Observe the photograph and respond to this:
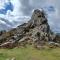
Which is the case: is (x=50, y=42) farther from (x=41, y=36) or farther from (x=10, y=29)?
(x=10, y=29)

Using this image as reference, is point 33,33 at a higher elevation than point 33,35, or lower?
higher

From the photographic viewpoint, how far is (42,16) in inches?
505

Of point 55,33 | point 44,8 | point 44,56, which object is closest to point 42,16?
point 44,8

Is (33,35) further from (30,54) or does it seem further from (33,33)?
(30,54)

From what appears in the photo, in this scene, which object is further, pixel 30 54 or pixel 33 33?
pixel 33 33

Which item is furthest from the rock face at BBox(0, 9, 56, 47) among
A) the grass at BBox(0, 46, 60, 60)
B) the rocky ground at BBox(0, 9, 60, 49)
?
the grass at BBox(0, 46, 60, 60)

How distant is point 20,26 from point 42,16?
57.0 inches

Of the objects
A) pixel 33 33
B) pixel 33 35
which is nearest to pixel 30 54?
pixel 33 35

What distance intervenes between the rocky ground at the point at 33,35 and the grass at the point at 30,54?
0.33 meters

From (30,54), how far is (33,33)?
1479 millimetres

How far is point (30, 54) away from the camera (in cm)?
1123

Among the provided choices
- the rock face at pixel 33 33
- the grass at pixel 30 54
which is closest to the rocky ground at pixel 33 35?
the rock face at pixel 33 33

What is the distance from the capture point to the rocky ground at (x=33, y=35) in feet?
39.0

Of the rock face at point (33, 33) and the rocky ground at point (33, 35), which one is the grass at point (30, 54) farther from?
the rock face at point (33, 33)
